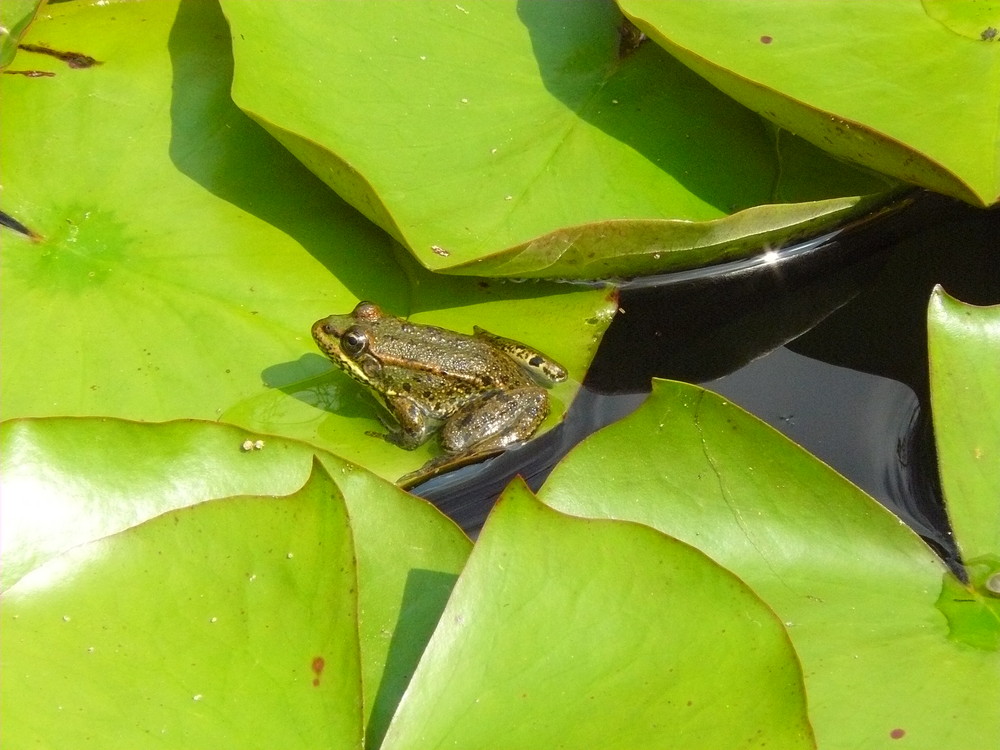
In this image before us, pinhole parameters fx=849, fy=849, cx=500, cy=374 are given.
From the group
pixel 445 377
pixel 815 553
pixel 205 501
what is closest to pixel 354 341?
pixel 445 377

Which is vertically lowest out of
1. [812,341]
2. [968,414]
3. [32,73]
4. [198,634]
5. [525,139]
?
[198,634]

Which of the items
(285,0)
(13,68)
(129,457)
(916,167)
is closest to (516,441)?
(129,457)

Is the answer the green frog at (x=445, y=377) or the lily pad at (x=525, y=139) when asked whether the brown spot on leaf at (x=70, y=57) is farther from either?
the green frog at (x=445, y=377)

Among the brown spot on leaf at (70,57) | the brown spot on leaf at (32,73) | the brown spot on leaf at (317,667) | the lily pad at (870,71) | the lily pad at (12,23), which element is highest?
the lily pad at (870,71)

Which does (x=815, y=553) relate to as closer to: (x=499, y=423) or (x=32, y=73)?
(x=499, y=423)

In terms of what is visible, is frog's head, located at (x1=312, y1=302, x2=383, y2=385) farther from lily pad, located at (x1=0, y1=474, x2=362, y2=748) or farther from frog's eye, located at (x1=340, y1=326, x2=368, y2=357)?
lily pad, located at (x1=0, y1=474, x2=362, y2=748)

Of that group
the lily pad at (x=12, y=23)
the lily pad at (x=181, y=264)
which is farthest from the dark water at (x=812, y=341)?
the lily pad at (x=12, y=23)

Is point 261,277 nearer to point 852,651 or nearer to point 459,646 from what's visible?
point 459,646
